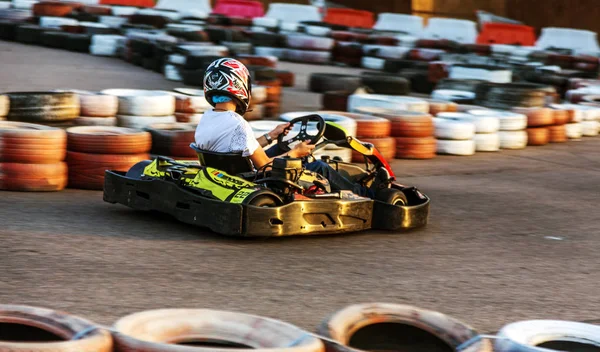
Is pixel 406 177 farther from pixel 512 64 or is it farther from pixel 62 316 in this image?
pixel 512 64

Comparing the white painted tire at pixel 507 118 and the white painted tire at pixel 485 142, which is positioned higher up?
the white painted tire at pixel 507 118

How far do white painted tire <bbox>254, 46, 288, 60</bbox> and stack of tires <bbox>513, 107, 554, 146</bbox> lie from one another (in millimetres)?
8318

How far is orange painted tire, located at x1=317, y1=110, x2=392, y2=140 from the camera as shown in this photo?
869 cm

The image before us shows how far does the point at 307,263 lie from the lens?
491 cm

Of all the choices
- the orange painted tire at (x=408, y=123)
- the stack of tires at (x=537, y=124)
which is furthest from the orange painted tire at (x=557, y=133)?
the orange painted tire at (x=408, y=123)

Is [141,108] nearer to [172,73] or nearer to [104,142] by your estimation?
[104,142]

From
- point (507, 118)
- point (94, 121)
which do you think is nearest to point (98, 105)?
point (94, 121)

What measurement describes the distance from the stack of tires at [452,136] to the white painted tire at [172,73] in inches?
210

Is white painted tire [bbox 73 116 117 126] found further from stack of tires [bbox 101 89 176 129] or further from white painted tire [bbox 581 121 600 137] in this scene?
white painted tire [bbox 581 121 600 137]

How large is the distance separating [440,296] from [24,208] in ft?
8.95

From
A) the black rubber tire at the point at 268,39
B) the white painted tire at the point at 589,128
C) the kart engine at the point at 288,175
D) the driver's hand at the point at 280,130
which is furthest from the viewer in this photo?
the black rubber tire at the point at 268,39

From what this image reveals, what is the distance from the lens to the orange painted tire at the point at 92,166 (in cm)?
650

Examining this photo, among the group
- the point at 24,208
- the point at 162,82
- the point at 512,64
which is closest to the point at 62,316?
the point at 24,208

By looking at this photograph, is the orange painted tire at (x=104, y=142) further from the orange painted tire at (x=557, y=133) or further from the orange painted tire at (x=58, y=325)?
the orange painted tire at (x=557, y=133)
